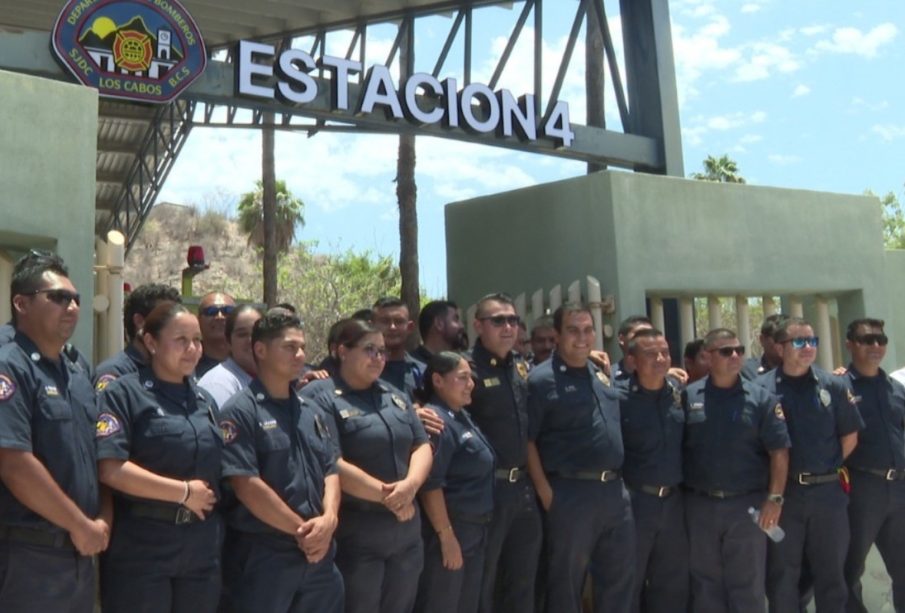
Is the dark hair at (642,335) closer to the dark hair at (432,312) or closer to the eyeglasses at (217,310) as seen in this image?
the dark hair at (432,312)

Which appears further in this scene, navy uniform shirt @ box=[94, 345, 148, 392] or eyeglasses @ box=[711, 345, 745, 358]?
eyeglasses @ box=[711, 345, 745, 358]

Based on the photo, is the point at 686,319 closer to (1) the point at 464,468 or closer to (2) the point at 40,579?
(1) the point at 464,468

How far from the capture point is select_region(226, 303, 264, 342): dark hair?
15.2ft

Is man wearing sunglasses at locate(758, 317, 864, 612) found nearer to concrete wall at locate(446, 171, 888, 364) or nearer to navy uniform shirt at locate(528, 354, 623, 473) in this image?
navy uniform shirt at locate(528, 354, 623, 473)

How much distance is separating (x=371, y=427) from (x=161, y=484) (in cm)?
106

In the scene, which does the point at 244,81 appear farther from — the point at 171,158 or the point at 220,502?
the point at 171,158

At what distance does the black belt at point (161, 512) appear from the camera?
3562mm

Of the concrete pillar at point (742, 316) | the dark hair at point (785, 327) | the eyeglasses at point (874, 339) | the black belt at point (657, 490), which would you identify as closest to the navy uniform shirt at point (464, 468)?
the black belt at point (657, 490)

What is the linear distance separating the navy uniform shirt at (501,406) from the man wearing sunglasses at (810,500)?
165 cm

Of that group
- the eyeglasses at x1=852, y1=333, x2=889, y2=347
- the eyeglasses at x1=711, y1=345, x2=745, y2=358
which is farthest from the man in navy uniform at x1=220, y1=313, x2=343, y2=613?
the eyeglasses at x1=852, y1=333, x2=889, y2=347

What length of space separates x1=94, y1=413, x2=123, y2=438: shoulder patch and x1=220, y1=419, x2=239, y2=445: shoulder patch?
Result: 0.39 m

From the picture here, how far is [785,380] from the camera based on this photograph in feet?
19.0

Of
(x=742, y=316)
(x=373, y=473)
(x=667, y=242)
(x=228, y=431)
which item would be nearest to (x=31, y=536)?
(x=228, y=431)

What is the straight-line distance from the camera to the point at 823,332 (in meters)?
8.44
